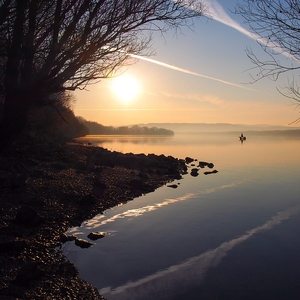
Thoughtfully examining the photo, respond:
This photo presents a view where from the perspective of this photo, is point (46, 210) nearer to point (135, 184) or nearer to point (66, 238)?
point (66, 238)

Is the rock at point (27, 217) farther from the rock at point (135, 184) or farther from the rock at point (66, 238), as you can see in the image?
the rock at point (135, 184)

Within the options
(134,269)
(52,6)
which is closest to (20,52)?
(52,6)

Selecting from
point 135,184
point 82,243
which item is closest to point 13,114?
point 82,243

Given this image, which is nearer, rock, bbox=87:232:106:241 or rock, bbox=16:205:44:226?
rock, bbox=16:205:44:226

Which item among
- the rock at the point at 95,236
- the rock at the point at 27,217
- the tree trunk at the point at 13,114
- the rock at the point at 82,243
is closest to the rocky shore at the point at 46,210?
the rock at the point at 27,217

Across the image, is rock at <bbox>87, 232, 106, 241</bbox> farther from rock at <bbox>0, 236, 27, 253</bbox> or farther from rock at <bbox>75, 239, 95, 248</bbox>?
rock at <bbox>0, 236, 27, 253</bbox>

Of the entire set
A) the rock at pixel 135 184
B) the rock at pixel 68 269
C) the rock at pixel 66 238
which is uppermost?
the rock at pixel 135 184

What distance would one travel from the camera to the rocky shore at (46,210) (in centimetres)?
473

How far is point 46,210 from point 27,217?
109 centimetres

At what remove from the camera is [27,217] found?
6871 millimetres

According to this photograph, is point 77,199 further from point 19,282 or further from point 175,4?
point 175,4

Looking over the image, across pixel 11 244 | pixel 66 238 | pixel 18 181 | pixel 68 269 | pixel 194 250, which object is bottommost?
pixel 194 250

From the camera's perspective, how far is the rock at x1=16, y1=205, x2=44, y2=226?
269 inches

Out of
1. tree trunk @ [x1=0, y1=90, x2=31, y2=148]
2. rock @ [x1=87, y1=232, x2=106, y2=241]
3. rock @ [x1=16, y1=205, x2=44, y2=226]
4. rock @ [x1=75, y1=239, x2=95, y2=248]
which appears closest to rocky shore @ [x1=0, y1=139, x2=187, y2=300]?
rock @ [x1=16, y1=205, x2=44, y2=226]
